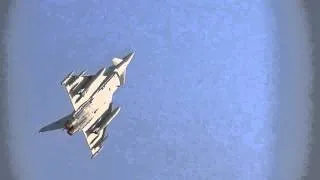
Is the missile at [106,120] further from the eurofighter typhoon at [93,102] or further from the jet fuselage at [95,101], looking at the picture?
the jet fuselage at [95,101]

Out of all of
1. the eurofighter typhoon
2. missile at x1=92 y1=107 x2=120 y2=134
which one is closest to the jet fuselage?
the eurofighter typhoon

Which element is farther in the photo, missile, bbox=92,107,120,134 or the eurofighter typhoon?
missile, bbox=92,107,120,134

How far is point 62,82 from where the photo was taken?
966cm

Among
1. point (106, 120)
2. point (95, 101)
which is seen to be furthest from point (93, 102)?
point (106, 120)

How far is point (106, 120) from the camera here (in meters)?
10.6

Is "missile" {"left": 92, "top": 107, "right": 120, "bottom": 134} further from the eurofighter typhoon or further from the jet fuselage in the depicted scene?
the jet fuselage

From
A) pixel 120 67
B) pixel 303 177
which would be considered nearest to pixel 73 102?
pixel 120 67

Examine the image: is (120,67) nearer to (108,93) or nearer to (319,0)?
(108,93)

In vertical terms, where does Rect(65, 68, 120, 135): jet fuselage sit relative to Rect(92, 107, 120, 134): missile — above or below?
above

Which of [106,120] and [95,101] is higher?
[95,101]

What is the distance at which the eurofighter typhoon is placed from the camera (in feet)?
32.3

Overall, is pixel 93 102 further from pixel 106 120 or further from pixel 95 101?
pixel 106 120

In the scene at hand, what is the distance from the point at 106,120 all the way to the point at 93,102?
0.57 metres

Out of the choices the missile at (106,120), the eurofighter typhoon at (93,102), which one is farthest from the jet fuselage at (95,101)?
the missile at (106,120)
